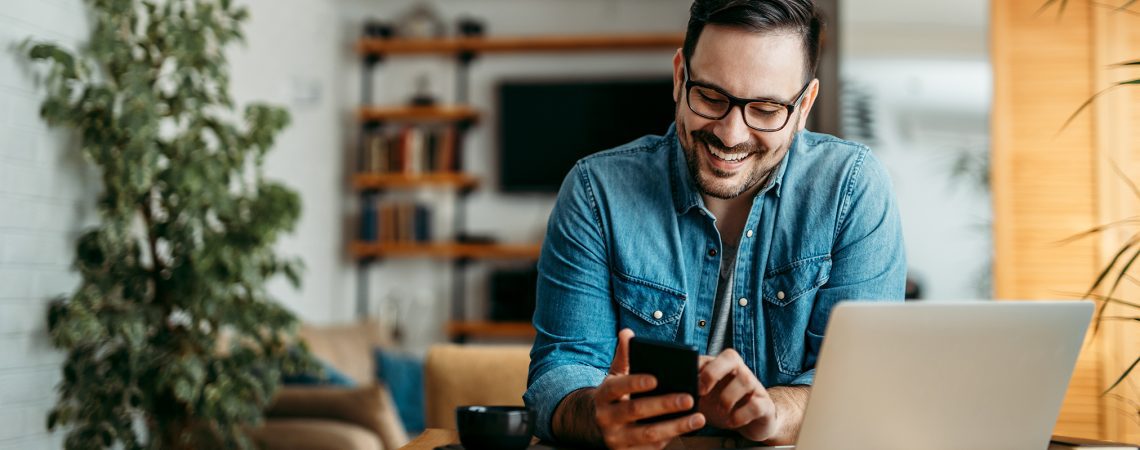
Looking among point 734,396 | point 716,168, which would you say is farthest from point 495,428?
point 716,168

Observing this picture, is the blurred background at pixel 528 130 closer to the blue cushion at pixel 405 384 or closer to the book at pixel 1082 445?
the blue cushion at pixel 405 384

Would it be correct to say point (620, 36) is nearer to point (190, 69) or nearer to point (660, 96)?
point (660, 96)

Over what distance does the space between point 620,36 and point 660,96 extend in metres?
0.36

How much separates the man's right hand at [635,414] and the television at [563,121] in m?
4.27

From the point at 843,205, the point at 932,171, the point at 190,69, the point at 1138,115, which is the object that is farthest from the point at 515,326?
the point at 843,205

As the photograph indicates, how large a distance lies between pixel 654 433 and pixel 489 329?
4332 millimetres

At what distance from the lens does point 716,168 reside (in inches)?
55.8

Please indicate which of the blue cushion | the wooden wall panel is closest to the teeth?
the wooden wall panel

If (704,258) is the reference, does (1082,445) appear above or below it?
below

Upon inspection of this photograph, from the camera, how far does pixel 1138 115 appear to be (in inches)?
123

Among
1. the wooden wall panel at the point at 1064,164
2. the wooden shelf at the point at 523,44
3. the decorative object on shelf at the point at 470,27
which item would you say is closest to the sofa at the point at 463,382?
the wooden wall panel at the point at 1064,164

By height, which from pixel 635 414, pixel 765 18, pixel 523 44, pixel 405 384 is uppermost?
pixel 523 44

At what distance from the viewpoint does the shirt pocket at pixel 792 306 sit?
1465mm

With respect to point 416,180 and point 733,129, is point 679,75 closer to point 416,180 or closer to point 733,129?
point 733,129
